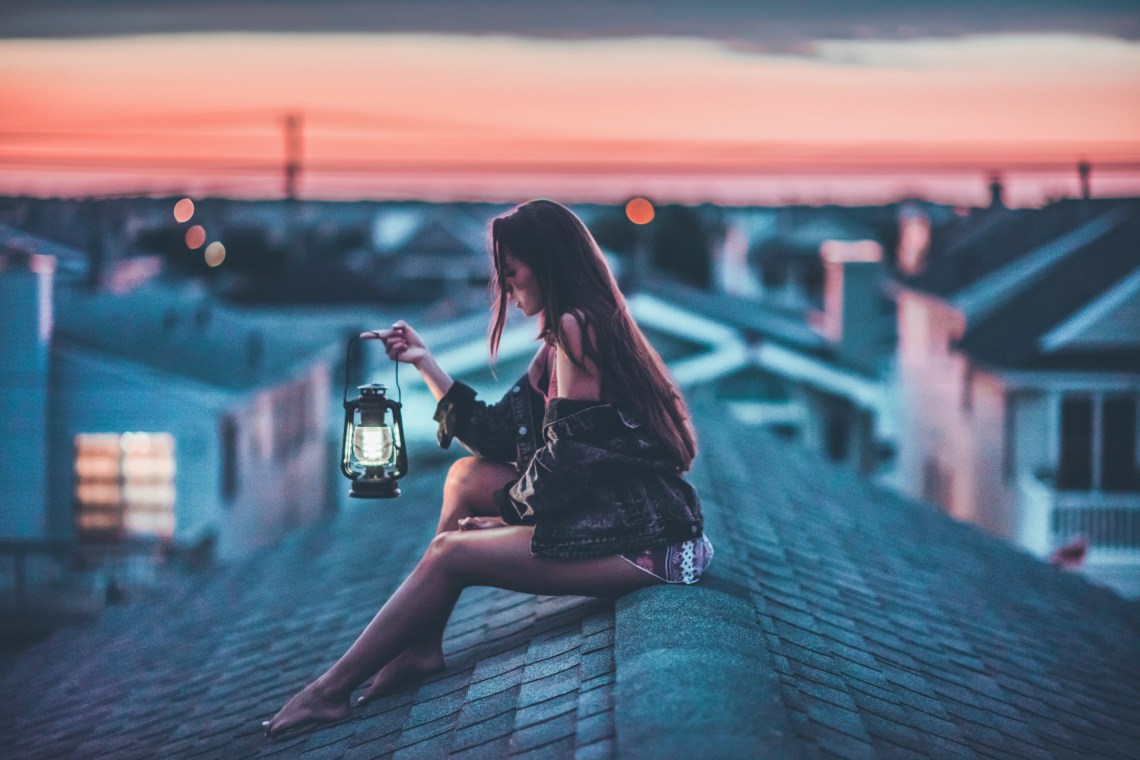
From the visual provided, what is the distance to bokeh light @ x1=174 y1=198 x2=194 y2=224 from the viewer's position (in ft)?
51.6

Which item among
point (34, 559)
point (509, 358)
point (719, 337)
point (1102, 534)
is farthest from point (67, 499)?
point (1102, 534)

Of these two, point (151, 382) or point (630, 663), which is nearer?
point (630, 663)

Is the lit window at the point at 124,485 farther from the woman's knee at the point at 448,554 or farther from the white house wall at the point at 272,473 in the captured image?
the woman's knee at the point at 448,554

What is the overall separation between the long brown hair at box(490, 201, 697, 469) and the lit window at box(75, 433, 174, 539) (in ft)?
47.9

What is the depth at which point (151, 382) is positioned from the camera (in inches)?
701

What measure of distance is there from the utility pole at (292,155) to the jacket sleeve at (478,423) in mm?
12325

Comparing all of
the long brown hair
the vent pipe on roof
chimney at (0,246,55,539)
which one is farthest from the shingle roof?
the vent pipe on roof

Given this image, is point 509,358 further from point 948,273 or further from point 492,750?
point 492,750

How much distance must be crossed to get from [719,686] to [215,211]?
60.1ft

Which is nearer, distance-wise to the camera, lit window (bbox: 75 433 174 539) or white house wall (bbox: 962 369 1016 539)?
lit window (bbox: 75 433 174 539)

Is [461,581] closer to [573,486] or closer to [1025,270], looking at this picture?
[573,486]

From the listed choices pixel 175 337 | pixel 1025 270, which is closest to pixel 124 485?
pixel 175 337

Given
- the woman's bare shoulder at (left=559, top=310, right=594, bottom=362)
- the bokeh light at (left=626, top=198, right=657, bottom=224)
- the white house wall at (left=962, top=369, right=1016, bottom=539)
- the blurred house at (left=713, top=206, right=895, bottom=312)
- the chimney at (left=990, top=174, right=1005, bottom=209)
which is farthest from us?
the blurred house at (left=713, top=206, right=895, bottom=312)

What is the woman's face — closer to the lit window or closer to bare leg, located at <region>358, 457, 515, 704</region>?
bare leg, located at <region>358, 457, 515, 704</region>
